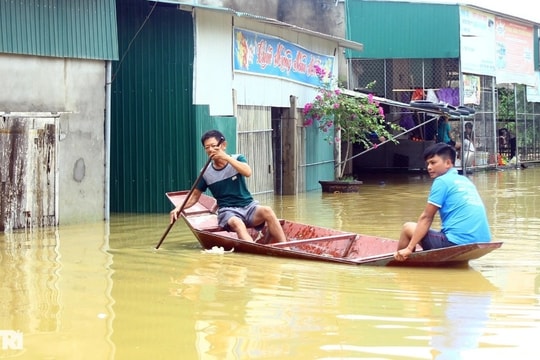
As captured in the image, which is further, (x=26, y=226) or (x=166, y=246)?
(x=26, y=226)

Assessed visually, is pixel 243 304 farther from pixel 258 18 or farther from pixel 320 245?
pixel 258 18

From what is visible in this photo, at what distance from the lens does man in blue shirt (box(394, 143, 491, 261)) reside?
8516 millimetres

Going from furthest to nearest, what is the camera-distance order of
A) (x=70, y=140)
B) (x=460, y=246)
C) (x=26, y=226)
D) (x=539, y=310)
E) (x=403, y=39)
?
(x=403, y=39)
(x=70, y=140)
(x=26, y=226)
(x=460, y=246)
(x=539, y=310)

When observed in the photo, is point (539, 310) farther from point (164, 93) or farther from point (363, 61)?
point (363, 61)

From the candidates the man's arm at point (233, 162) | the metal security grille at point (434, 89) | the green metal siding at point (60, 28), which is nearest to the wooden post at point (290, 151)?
the green metal siding at point (60, 28)

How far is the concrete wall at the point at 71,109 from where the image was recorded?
12203 millimetres

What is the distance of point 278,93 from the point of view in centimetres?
1859

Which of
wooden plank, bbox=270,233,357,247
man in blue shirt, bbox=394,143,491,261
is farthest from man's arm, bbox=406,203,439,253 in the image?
wooden plank, bbox=270,233,357,247

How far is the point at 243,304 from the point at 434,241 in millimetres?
2515

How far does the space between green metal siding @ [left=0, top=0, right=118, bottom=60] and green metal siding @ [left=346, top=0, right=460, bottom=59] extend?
548 inches

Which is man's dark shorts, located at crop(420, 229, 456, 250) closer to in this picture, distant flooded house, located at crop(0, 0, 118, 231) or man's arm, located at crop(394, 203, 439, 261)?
man's arm, located at crop(394, 203, 439, 261)

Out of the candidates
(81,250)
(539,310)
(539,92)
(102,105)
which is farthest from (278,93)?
(539,92)

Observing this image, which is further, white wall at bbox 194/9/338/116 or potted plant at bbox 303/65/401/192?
potted plant at bbox 303/65/401/192

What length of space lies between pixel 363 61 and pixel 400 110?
6.08 ft
